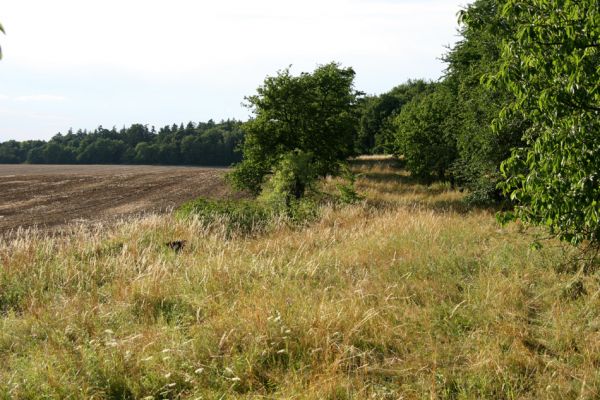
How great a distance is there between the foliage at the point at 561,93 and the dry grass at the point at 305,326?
62.5 inches

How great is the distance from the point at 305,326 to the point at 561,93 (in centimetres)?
450

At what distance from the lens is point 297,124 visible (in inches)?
882

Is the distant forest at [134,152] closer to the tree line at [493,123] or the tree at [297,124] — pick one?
the tree line at [493,123]

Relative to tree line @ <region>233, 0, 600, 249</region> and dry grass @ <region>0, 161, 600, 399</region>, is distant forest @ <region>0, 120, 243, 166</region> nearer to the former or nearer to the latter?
tree line @ <region>233, 0, 600, 249</region>

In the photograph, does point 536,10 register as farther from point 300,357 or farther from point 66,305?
point 66,305

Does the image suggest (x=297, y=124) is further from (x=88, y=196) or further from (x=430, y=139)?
(x=88, y=196)

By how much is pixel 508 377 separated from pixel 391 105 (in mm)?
63005

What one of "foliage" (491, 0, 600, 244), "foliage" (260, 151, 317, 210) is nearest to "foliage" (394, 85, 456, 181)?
"foliage" (260, 151, 317, 210)

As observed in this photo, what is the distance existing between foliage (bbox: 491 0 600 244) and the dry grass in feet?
5.20

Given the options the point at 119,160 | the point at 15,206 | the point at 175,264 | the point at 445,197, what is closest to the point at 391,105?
the point at 445,197

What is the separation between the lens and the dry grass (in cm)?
475

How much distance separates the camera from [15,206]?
31.5 meters

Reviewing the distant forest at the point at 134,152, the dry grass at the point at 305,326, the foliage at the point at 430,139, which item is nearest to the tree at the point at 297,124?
the foliage at the point at 430,139

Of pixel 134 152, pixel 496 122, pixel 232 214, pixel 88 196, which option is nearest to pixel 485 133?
pixel 232 214
